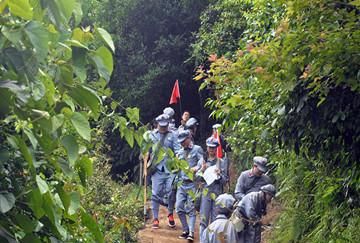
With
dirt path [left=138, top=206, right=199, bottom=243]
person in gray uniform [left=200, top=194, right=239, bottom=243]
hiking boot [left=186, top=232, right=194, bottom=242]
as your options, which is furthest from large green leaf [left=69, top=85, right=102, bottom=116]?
hiking boot [left=186, top=232, right=194, bottom=242]

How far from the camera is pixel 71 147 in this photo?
2584 mm

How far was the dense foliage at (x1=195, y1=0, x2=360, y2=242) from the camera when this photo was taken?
5316mm

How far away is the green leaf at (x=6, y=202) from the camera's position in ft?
7.86

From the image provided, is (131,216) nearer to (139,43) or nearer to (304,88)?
(304,88)

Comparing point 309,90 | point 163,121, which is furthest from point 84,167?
point 163,121

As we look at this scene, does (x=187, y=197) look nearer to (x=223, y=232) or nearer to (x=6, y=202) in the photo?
(x=223, y=232)

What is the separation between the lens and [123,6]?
18.7 metres

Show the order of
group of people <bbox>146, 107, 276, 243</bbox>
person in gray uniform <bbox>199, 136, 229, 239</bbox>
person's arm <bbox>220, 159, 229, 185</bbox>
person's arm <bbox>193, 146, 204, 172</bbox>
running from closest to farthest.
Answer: group of people <bbox>146, 107, 276, 243</bbox> < person in gray uniform <bbox>199, 136, 229, 239</bbox> < person's arm <bbox>220, 159, 229, 185</bbox> < person's arm <bbox>193, 146, 204, 172</bbox>

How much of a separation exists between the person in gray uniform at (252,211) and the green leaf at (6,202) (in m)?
6.56

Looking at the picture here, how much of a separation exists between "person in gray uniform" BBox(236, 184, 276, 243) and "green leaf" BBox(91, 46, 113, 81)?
6392 mm

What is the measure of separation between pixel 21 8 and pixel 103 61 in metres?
0.43

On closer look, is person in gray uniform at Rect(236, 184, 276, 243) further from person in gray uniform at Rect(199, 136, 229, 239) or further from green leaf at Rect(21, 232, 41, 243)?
green leaf at Rect(21, 232, 41, 243)

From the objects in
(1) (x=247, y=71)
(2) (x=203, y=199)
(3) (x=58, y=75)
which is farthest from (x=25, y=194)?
(2) (x=203, y=199)

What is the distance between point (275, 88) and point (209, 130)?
13798 mm
